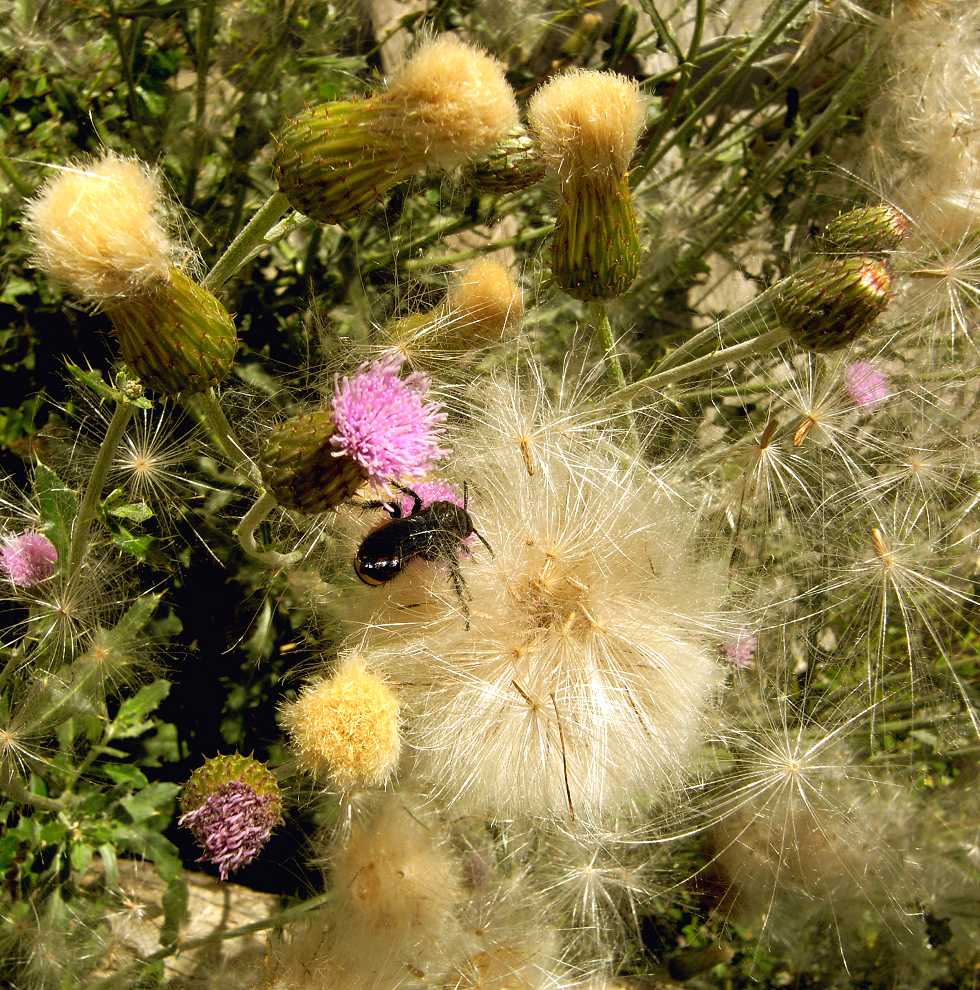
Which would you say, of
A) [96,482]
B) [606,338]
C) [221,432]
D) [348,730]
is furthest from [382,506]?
[606,338]

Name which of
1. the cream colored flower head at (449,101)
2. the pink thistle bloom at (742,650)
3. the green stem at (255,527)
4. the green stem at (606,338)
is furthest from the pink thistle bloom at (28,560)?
the pink thistle bloom at (742,650)

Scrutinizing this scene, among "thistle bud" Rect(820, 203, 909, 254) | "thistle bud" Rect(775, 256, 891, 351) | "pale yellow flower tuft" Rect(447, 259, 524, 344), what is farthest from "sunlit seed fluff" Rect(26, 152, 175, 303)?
"thistle bud" Rect(820, 203, 909, 254)

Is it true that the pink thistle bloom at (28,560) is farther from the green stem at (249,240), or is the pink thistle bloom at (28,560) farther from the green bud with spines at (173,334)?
the green stem at (249,240)

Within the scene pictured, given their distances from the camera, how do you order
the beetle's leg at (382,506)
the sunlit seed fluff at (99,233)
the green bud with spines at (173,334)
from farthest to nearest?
the beetle's leg at (382,506)
the green bud with spines at (173,334)
the sunlit seed fluff at (99,233)

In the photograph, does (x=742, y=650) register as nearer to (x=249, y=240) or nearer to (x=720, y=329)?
(x=720, y=329)

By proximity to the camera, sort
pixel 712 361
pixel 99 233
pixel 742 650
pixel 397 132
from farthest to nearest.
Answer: pixel 742 650 < pixel 712 361 < pixel 397 132 < pixel 99 233

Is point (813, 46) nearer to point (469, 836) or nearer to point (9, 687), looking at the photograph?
point (469, 836)

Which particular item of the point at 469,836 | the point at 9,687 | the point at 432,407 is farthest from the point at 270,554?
the point at 469,836
